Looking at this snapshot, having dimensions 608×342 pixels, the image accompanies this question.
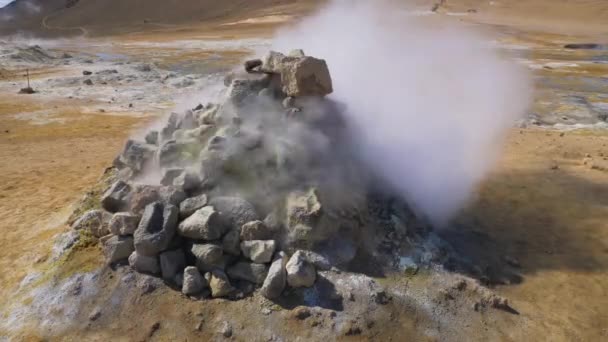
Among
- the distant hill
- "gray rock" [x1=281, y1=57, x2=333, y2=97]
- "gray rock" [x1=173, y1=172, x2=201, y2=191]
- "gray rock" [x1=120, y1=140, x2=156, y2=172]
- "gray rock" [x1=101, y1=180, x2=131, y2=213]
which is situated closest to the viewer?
"gray rock" [x1=173, y1=172, x2=201, y2=191]

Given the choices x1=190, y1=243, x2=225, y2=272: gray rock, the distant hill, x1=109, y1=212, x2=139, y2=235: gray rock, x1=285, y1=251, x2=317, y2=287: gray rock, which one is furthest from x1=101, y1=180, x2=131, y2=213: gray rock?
the distant hill

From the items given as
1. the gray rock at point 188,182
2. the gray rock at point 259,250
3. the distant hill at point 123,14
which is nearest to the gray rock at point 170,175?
the gray rock at point 188,182

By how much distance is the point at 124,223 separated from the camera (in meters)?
4.77

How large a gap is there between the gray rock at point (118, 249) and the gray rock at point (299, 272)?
155 centimetres

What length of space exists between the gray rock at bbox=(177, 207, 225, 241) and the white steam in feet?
7.60

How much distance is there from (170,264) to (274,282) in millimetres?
1010

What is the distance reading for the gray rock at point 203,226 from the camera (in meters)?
4.50

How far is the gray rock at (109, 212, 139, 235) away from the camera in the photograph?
476cm

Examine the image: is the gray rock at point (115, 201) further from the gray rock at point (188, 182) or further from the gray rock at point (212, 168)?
the gray rock at point (212, 168)

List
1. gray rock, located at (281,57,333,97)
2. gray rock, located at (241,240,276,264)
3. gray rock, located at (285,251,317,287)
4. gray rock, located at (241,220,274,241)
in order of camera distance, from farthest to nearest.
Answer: gray rock, located at (281,57,333,97) < gray rock, located at (241,220,274,241) < gray rock, located at (241,240,276,264) < gray rock, located at (285,251,317,287)

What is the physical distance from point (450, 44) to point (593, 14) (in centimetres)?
4135

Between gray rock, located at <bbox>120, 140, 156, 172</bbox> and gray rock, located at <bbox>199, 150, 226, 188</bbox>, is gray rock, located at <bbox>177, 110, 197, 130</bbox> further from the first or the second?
gray rock, located at <bbox>199, 150, 226, 188</bbox>

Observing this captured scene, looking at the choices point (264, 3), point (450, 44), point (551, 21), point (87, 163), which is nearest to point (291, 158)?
point (87, 163)

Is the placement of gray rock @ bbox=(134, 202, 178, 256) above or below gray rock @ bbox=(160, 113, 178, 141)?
below
